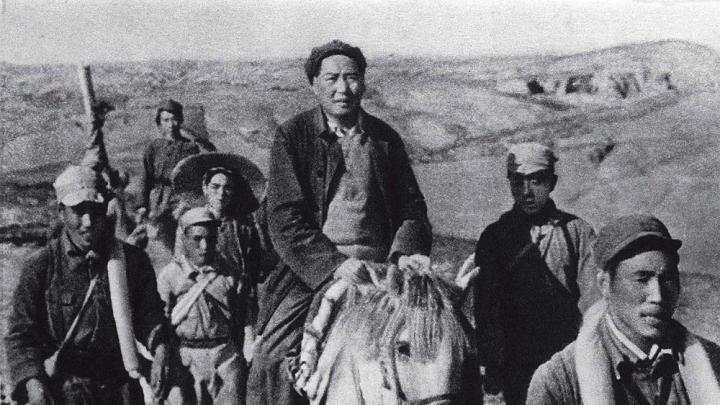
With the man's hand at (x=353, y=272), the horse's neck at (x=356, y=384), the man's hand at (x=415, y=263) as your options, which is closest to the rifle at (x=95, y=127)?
the man's hand at (x=353, y=272)

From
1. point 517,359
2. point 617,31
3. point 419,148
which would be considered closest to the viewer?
point 517,359

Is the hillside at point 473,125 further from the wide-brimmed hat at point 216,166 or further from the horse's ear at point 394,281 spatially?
the horse's ear at point 394,281

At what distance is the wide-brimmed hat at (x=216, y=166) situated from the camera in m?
7.20

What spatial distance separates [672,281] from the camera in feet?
21.4

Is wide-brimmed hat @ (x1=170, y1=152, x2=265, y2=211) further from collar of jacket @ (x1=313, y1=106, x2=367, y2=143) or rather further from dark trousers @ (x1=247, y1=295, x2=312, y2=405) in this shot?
dark trousers @ (x1=247, y1=295, x2=312, y2=405)

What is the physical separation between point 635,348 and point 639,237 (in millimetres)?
508

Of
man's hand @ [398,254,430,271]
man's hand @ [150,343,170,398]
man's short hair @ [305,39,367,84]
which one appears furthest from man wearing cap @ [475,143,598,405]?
man's hand @ [150,343,170,398]

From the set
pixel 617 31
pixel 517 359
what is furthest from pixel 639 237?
pixel 617 31

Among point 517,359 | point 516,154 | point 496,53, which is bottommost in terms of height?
point 517,359

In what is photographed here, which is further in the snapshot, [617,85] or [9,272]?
[617,85]

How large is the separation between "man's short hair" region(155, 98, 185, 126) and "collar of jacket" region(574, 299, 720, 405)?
97.7 inches

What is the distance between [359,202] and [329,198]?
0.50 feet

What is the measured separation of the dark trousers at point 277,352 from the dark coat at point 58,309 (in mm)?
489

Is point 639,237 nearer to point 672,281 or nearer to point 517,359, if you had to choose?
point 672,281
